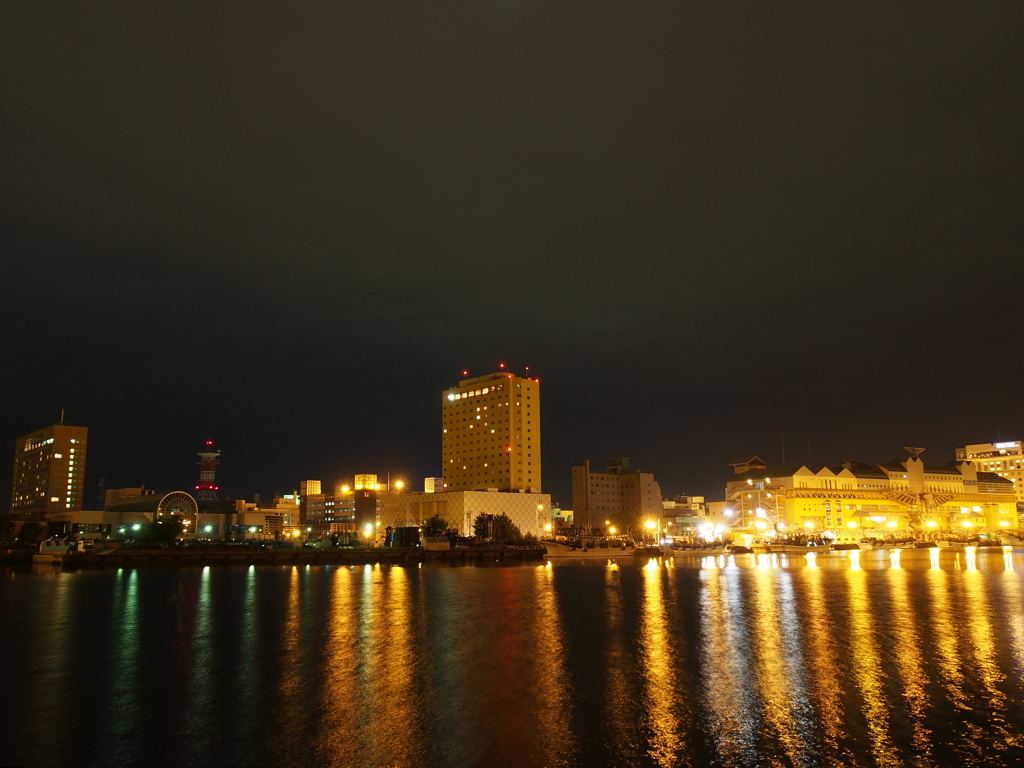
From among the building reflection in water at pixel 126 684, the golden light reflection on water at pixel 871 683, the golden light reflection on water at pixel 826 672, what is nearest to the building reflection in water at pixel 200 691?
the building reflection in water at pixel 126 684

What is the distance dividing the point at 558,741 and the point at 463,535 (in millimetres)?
115489

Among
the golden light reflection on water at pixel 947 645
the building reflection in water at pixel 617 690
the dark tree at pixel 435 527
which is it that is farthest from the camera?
the dark tree at pixel 435 527

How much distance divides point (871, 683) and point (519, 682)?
10530 millimetres

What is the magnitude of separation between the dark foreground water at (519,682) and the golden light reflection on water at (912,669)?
11cm

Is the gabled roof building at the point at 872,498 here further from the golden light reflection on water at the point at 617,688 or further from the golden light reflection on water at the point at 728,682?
the golden light reflection on water at the point at 617,688

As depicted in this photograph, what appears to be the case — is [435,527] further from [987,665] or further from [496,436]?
[987,665]

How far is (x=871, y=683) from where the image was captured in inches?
866

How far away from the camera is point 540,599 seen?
46562 mm

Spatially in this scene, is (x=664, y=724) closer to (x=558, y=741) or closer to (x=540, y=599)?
(x=558, y=741)

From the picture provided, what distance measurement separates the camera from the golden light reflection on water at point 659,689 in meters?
16.4

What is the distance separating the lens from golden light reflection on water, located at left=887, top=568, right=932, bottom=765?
664 inches

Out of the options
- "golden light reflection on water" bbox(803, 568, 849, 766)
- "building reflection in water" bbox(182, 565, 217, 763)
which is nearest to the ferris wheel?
"building reflection in water" bbox(182, 565, 217, 763)

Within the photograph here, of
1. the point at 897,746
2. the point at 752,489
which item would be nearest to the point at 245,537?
the point at 752,489

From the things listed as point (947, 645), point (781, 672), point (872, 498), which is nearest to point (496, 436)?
point (872, 498)
